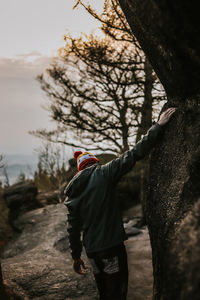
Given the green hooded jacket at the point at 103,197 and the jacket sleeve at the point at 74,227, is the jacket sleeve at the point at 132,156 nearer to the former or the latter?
the green hooded jacket at the point at 103,197

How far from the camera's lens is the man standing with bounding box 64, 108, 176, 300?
7.79ft

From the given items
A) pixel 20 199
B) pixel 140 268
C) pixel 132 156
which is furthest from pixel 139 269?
pixel 20 199

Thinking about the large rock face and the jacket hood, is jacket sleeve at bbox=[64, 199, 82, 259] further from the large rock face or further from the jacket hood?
the large rock face

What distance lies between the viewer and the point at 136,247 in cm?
613

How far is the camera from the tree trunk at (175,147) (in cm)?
161

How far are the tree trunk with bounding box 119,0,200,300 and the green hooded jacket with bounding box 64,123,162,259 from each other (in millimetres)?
287

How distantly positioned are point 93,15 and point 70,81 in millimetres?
4241

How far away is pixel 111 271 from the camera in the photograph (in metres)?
2.38

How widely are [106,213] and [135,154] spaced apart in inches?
25.0

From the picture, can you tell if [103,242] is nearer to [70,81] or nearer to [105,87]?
[105,87]

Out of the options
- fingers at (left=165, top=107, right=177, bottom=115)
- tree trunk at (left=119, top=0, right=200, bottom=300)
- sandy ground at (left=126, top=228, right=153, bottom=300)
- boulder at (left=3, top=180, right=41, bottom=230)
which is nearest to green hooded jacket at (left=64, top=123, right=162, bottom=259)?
fingers at (left=165, top=107, right=177, bottom=115)

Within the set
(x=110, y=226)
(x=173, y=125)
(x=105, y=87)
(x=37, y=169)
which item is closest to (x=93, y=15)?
(x=105, y=87)

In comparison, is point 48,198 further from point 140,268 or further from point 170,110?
point 170,110

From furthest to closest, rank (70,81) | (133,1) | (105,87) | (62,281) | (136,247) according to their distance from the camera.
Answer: (70,81) < (105,87) < (136,247) < (62,281) < (133,1)
